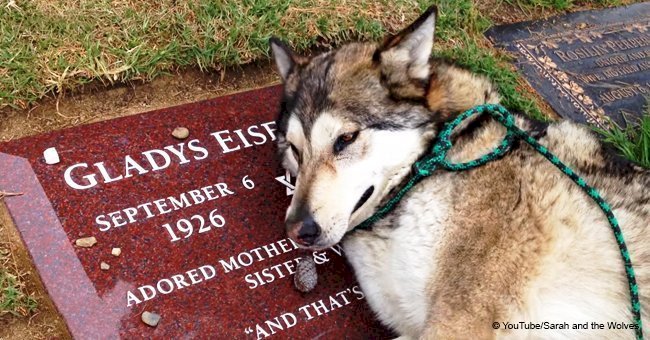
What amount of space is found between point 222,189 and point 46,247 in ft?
3.06

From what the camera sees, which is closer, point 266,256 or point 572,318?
point 572,318

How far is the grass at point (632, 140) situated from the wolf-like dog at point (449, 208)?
121 cm

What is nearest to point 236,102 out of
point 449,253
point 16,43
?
point 16,43

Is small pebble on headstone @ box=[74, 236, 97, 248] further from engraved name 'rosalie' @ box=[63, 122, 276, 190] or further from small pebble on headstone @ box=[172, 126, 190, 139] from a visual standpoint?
small pebble on headstone @ box=[172, 126, 190, 139]

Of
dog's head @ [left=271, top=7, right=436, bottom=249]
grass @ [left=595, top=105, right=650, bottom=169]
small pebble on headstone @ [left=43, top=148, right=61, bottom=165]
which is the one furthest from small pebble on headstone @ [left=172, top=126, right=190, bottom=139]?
grass @ [left=595, top=105, right=650, bottom=169]

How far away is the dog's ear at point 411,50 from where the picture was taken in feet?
10.0

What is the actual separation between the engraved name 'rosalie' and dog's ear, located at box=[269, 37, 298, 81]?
0.61m

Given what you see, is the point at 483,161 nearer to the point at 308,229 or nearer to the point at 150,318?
the point at 308,229

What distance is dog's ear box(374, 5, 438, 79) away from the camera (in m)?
3.05

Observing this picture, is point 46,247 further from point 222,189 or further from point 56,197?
point 222,189

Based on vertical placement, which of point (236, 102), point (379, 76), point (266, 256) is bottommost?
point (266, 256)

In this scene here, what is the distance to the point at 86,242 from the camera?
10.7 ft

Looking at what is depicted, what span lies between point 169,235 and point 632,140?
3131mm

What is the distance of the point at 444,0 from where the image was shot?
16.8 feet
